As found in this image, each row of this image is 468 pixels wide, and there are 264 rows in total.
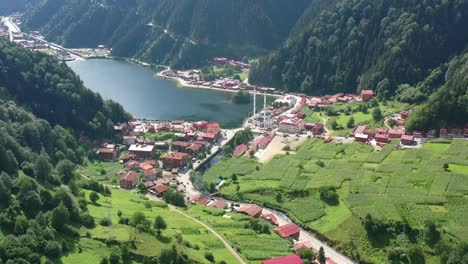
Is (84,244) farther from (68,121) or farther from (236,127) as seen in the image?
(236,127)

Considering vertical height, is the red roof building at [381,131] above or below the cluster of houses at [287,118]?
Result: above

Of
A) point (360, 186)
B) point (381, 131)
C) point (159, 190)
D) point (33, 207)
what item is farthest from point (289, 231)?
point (381, 131)

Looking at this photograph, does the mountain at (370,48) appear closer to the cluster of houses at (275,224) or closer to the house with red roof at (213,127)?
the house with red roof at (213,127)

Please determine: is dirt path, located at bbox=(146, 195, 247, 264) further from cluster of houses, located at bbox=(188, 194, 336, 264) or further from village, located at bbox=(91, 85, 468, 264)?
village, located at bbox=(91, 85, 468, 264)

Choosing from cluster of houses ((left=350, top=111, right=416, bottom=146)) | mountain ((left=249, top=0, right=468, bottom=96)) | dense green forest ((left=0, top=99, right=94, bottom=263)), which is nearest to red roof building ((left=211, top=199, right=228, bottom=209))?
dense green forest ((left=0, top=99, right=94, bottom=263))

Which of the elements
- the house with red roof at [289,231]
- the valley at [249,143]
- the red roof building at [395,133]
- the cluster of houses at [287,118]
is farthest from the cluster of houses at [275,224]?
the cluster of houses at [287,118]

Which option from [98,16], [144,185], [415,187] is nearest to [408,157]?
[415,187]
